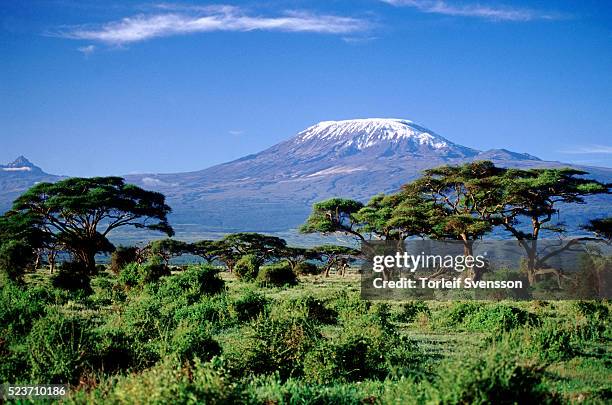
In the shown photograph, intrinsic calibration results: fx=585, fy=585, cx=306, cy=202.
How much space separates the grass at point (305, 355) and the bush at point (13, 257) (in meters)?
10.8

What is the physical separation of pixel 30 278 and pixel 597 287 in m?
29.0

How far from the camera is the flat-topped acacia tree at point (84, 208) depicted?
110 ft

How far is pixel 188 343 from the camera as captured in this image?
10.6 metres

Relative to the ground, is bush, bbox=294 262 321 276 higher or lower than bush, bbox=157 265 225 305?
lower

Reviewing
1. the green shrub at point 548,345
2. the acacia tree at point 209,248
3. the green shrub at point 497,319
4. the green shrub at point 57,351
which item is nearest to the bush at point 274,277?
the green shrub at point 497,319

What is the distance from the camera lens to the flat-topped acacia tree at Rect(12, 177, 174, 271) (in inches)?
1323

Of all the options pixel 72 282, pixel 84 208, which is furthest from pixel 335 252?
pixel 72 282

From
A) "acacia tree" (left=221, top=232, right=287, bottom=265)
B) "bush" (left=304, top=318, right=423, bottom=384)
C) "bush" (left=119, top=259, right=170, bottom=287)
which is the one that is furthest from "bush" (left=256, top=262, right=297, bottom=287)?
"acacia tree" (left=221, top=232, right=287, bottom=265)

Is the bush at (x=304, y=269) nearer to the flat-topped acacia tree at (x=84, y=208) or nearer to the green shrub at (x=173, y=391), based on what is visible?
the flat-topped acacia tree at (x=84, y=208)

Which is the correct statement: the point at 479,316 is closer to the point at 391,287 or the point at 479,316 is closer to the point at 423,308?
the point at 423,308

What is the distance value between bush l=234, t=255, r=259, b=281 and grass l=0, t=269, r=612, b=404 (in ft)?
40.2

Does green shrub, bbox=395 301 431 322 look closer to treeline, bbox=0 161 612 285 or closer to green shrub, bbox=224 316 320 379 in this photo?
green shrub, bbox=224 316 320 379

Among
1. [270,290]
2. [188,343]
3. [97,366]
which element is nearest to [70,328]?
[97,366]

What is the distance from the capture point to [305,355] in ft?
33.6
